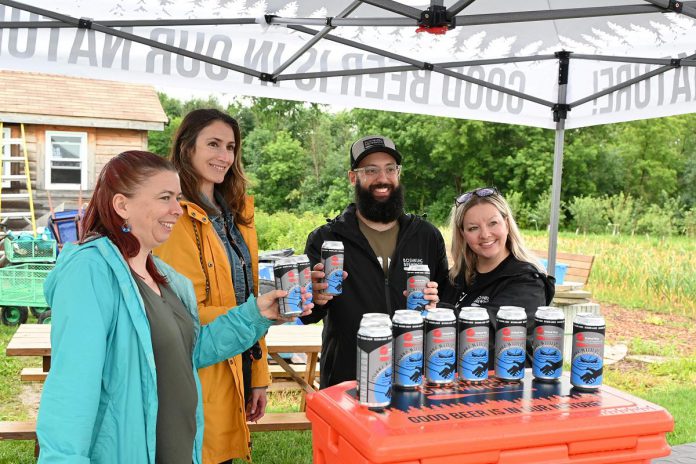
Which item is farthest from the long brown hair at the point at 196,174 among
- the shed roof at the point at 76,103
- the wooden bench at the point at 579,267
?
the shed roof at the point at 76,103

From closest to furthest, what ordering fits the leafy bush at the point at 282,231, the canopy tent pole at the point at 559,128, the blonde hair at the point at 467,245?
1. the blonde hair at the point at 467,245
2. the canopy tent pole at the point at 559,128
3. the leafy bush at the point at 282,231

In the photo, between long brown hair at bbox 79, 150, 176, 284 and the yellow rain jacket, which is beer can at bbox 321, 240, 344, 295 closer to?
the yellow rain jacket

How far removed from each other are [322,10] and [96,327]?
2.41 m

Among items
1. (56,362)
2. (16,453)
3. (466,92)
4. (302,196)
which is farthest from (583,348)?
(302,196)

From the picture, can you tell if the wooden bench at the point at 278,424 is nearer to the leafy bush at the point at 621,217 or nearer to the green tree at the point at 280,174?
the leafy bush at the point at 621,217

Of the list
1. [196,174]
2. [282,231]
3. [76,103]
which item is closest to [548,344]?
[196,174]

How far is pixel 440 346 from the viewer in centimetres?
180

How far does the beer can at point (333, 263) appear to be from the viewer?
213 cm

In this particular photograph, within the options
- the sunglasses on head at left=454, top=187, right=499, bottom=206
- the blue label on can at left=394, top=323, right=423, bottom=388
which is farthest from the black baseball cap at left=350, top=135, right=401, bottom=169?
the blue label on can at left=394, top=323, right=423, bottom=388

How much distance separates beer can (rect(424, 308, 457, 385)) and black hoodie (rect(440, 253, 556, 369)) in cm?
34

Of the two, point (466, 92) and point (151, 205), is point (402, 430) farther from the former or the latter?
point (466, 92)

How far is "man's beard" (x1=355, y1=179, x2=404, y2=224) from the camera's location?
282 centimetres

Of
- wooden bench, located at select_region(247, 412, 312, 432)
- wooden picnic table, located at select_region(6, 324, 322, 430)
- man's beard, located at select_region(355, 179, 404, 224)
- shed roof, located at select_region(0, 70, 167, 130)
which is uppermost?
shed roof, located at select_region(0, 70, 167, 130)

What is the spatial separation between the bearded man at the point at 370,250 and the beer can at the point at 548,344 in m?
0.78
